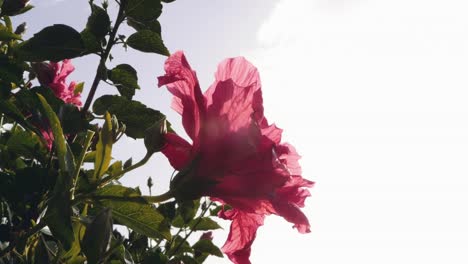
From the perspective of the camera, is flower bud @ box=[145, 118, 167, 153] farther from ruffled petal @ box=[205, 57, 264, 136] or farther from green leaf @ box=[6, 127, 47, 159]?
green leaf @ box=[6, 127, 47, 159]

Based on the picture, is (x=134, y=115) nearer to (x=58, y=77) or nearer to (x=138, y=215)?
(x=138, y=215)

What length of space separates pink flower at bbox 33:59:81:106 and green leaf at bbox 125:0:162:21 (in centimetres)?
61

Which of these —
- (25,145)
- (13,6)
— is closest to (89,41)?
(25,145)

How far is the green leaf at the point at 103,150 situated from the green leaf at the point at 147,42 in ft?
Result: 1.52

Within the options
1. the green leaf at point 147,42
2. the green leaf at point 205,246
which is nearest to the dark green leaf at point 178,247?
the green leaf at point 205,246

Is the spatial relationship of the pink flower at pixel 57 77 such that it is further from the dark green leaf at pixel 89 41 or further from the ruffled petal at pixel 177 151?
the ruffled petal at pixel 177 151

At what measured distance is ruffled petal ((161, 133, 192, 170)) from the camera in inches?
44.0

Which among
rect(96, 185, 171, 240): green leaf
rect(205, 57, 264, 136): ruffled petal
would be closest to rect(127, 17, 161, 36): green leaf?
rect(205, 57, 264, 136): ruffled petal

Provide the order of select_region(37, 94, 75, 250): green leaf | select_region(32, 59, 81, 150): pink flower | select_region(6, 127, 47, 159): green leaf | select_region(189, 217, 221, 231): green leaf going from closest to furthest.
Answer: select_region(37, 94, 75, 250): green leaf < select_region(6, 127, 47, 159): green leaf < select_region(32, 59, 81, 150): pink flower < select_region(189, 217, 221, 231): green leaf

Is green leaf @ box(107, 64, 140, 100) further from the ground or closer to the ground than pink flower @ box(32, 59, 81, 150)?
closer to the ground

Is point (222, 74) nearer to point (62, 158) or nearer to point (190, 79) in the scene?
point (190, 79)

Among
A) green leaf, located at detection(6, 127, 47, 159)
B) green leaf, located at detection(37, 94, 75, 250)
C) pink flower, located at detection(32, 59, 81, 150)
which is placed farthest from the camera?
pink flower, located at detection(32, 59, 81, 150)

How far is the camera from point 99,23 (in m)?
1.37

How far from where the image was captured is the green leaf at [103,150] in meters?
1.06
